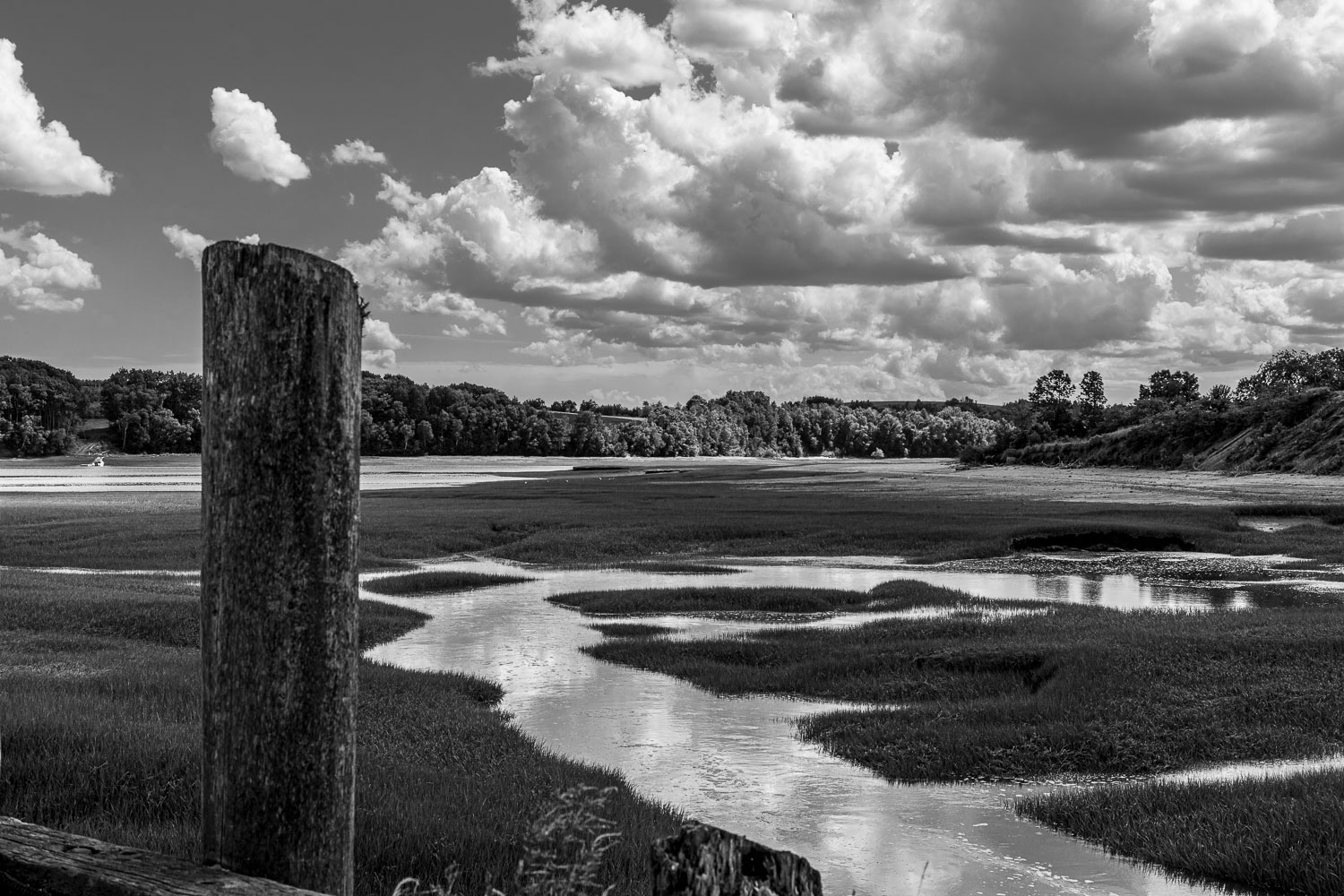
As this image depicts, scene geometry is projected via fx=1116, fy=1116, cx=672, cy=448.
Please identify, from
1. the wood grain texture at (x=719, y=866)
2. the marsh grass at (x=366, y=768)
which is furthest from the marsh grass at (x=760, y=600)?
the wood grain texture at (x=719, y=866)

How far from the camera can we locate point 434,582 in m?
33.6

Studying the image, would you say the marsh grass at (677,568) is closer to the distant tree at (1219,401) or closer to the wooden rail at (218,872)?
the wooden rail at (218,872)

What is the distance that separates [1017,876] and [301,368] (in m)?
8.25

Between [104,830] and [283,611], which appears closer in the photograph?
[283,611]

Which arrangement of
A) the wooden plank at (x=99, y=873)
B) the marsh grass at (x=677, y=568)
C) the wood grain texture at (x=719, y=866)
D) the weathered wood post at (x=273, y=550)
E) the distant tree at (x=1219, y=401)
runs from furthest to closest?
the distant tree at (x=1219, y=401)
the marsh grass at (x=677, y=568)
the weathered wood post at (x=273, y=550)
the wooden plank at (x=99, y=873)
the wood grain texture at (x=719, y=866)

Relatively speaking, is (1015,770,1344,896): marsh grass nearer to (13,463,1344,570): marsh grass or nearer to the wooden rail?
the wooden rail

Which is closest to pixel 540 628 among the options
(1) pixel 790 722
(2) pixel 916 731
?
(1) pixel 790 722

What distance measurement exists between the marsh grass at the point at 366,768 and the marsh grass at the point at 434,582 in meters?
12.4

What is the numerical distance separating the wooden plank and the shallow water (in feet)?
21.0

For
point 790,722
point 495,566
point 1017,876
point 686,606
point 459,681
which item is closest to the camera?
point 1017,876

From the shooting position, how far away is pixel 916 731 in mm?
15094

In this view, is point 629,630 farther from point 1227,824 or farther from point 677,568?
point 1227,824

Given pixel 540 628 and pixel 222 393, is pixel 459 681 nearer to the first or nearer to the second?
pixel 540 628

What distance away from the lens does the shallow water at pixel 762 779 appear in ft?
33.5
